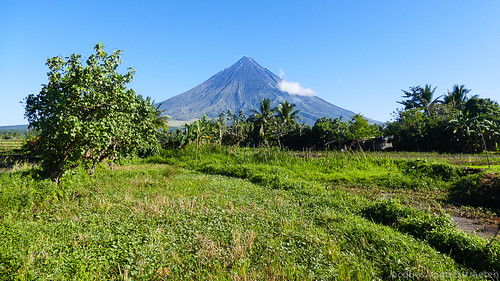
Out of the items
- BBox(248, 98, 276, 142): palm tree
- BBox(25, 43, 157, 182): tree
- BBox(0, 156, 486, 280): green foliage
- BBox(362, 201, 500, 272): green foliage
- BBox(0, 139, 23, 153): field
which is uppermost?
BBox(248, 98, 276, 142): palm tree

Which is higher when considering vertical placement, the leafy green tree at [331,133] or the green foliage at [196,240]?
the leafy green tree at [331,133]

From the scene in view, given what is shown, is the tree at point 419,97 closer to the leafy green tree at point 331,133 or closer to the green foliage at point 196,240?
the leafy green tree at point 331,133

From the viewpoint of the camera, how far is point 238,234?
14.0 feet

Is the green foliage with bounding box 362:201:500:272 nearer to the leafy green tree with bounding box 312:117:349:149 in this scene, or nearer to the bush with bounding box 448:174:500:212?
the bush with bounding box 448:174:500:212

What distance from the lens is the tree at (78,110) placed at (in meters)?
6.68

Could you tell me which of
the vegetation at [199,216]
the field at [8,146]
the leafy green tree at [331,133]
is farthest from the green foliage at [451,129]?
the field at [8,146]

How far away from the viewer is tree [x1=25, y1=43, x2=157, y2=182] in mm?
6676

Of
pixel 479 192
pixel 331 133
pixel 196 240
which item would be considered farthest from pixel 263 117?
pixel 196 240

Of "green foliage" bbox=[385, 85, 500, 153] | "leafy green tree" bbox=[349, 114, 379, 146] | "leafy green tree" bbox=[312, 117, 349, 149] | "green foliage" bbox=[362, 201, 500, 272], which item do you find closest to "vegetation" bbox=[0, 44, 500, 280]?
"green foliage" bbox=[362, 201, 500, 272]

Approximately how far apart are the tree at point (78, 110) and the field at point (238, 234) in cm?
90

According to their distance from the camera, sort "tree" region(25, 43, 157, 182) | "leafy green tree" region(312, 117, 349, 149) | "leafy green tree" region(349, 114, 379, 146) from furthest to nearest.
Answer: "leafy green tree" region(349, 114, 379, 146), "leafy green tree" region(312, 117, 349, 149), "tree" region(25, 43, 157, 182)

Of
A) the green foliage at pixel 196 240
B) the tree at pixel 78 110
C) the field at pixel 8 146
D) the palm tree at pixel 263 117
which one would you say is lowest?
the field at pixel 8 146

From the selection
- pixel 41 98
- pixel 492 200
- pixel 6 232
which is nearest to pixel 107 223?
pixel 6 232

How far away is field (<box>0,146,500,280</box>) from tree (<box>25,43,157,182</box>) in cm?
90
